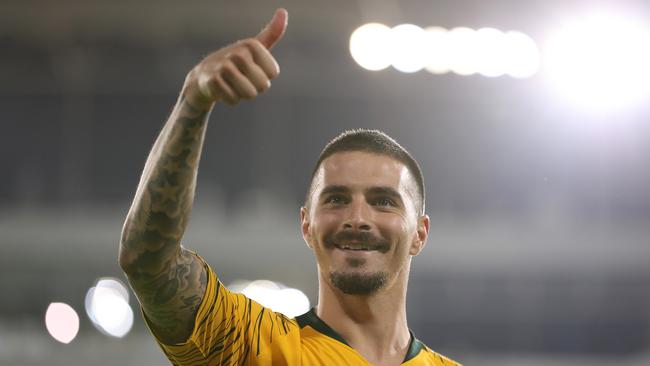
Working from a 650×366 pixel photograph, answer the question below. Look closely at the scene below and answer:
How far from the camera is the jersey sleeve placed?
2.45 m

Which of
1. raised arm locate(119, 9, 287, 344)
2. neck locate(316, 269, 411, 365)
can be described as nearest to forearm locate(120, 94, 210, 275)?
raised arm locate(119, 9, 287, 344)

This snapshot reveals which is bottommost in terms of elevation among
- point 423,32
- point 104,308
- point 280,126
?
point 104,308

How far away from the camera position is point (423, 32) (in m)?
14.3

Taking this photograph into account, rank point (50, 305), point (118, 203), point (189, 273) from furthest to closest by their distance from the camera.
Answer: point (118, 203) → point (50, 305) → point (189, 273)

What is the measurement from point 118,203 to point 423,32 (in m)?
5.55

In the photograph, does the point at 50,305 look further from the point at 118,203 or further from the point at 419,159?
the point at 419,159

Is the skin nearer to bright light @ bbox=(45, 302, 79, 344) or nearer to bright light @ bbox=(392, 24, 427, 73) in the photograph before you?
bright light @ bbox=(45, 302, 79, 344)

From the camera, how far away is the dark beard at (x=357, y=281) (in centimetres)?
276

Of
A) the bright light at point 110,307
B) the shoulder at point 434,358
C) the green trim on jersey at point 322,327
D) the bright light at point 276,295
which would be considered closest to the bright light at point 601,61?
the bright light at point 276,295

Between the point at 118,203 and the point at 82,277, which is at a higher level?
the point at 118,203

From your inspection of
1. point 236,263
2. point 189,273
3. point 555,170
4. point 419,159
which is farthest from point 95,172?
point 189,273

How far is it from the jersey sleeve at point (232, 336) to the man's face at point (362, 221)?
265 mm

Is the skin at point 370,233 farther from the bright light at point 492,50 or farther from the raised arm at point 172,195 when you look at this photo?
the bright light at point 492,50

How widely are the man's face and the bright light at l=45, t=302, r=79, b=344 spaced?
10690mm
